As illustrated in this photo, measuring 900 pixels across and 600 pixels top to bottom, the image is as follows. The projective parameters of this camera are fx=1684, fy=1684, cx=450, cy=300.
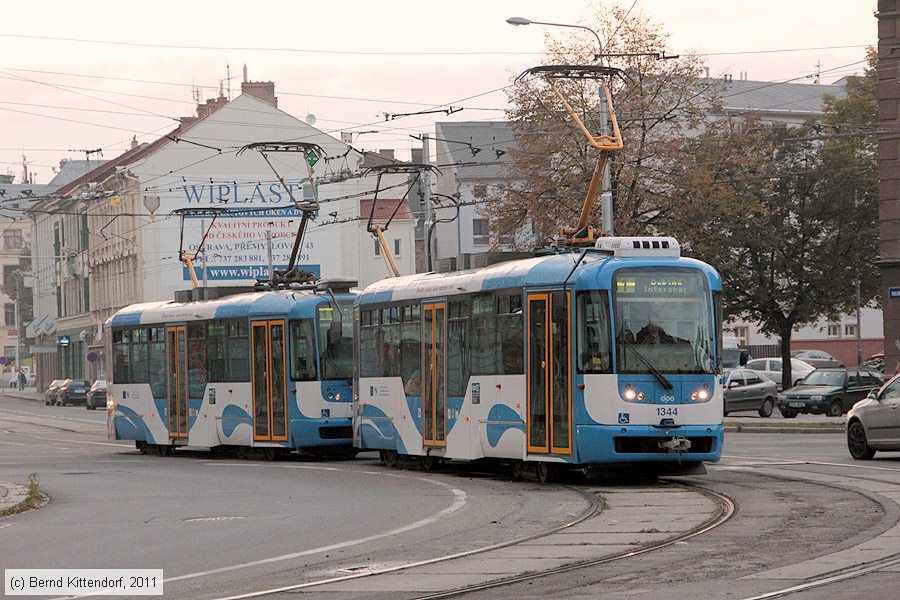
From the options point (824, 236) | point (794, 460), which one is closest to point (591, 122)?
point (824, 236)

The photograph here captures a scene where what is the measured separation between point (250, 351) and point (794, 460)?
9.69 m

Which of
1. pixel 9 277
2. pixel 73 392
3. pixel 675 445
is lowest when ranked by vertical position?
pixel 73 392

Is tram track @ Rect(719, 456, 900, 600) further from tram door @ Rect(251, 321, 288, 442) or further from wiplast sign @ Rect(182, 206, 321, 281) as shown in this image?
wiplast sign @ Rect(182, 206, 321, 281)

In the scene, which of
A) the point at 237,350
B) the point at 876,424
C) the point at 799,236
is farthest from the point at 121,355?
the point at 799,236

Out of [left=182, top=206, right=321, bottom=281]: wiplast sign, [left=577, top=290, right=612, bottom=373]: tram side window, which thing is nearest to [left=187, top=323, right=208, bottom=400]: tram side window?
[left=577, top=290, right=612, bottom=373]: tram side window

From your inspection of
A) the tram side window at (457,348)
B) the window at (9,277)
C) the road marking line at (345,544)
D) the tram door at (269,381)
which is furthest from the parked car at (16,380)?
the road marking line at (345,544)

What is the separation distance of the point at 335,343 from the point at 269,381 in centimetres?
135

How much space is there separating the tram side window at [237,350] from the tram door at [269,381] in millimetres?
253

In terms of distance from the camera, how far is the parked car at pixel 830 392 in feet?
147

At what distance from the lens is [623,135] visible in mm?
45688

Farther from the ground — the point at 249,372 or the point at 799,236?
the point at 799,236

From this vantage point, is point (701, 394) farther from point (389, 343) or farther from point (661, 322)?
point (389, 343)

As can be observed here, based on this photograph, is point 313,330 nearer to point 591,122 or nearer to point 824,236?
point 591,122

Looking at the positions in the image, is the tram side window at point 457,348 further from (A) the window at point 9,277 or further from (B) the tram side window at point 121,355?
(A) the window at point 9,277
